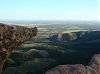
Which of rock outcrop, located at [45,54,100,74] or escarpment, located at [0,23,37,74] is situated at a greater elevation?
escarpment, located at [0,23,37,74]

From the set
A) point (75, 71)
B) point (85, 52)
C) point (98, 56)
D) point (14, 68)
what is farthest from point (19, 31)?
point (85, 52)

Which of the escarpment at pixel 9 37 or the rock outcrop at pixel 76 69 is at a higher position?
the escarpment at pixel 9 37

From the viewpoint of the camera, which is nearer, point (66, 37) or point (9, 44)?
point (9, 44)

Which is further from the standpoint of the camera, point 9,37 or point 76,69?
point 76,69

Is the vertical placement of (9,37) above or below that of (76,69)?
above

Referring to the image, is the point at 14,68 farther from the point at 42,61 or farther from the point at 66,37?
the point at 66,37

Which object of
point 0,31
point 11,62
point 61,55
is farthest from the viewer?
point 61,55

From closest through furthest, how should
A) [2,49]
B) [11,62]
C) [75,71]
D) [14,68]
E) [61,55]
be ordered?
[2,49] < [75,71] < [14,68] < [11,62] < [61,55]

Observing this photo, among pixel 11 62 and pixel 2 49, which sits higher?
pixel 2 49

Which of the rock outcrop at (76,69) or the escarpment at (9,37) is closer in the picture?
the escarpment at (9,37)

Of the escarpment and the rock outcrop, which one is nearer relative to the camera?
the escarpment

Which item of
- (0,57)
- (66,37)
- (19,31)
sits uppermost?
(19,31)
